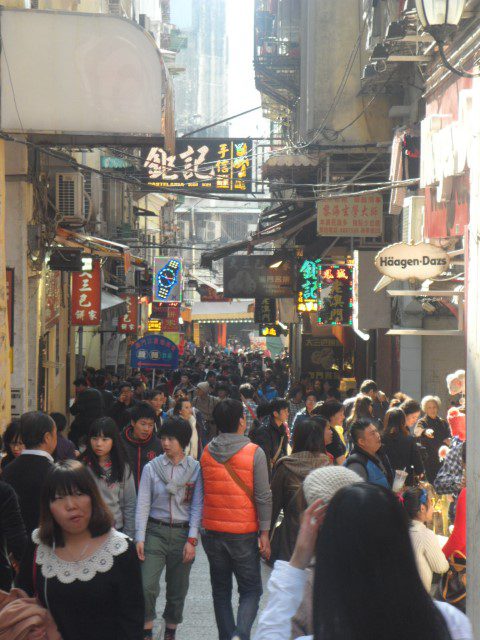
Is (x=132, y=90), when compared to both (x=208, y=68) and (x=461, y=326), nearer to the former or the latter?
(x=461, y=326)

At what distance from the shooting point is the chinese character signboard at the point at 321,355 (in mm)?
30109

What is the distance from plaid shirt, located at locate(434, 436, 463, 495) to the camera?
28.7 feet

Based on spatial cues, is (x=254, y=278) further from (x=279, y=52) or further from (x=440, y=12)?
(x=440, y=12)

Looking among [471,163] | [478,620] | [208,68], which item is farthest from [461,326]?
[208,68]

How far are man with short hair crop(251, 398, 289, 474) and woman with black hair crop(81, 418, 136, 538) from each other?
130 inches

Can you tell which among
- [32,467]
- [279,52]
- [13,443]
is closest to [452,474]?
[13,443]

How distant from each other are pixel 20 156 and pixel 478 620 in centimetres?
1030

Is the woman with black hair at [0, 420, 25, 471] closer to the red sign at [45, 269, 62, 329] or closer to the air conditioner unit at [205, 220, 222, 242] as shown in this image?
the red sign at [45, 269, 62, 329]

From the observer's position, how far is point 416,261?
11.3 meters

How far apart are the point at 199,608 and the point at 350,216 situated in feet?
35.1

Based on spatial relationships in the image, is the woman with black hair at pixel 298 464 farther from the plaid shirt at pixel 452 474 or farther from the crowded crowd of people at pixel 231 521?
the plaid shirt at pixel 452 474

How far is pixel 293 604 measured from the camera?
318cm

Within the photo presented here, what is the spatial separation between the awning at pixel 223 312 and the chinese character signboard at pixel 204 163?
131 ft

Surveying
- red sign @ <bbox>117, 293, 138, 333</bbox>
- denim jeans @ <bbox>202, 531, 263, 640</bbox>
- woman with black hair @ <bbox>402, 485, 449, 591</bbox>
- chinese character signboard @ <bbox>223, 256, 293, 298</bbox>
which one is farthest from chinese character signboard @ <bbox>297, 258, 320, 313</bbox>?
woman with black hair @ <bbox>402, 485, 449, 591</bbox>
